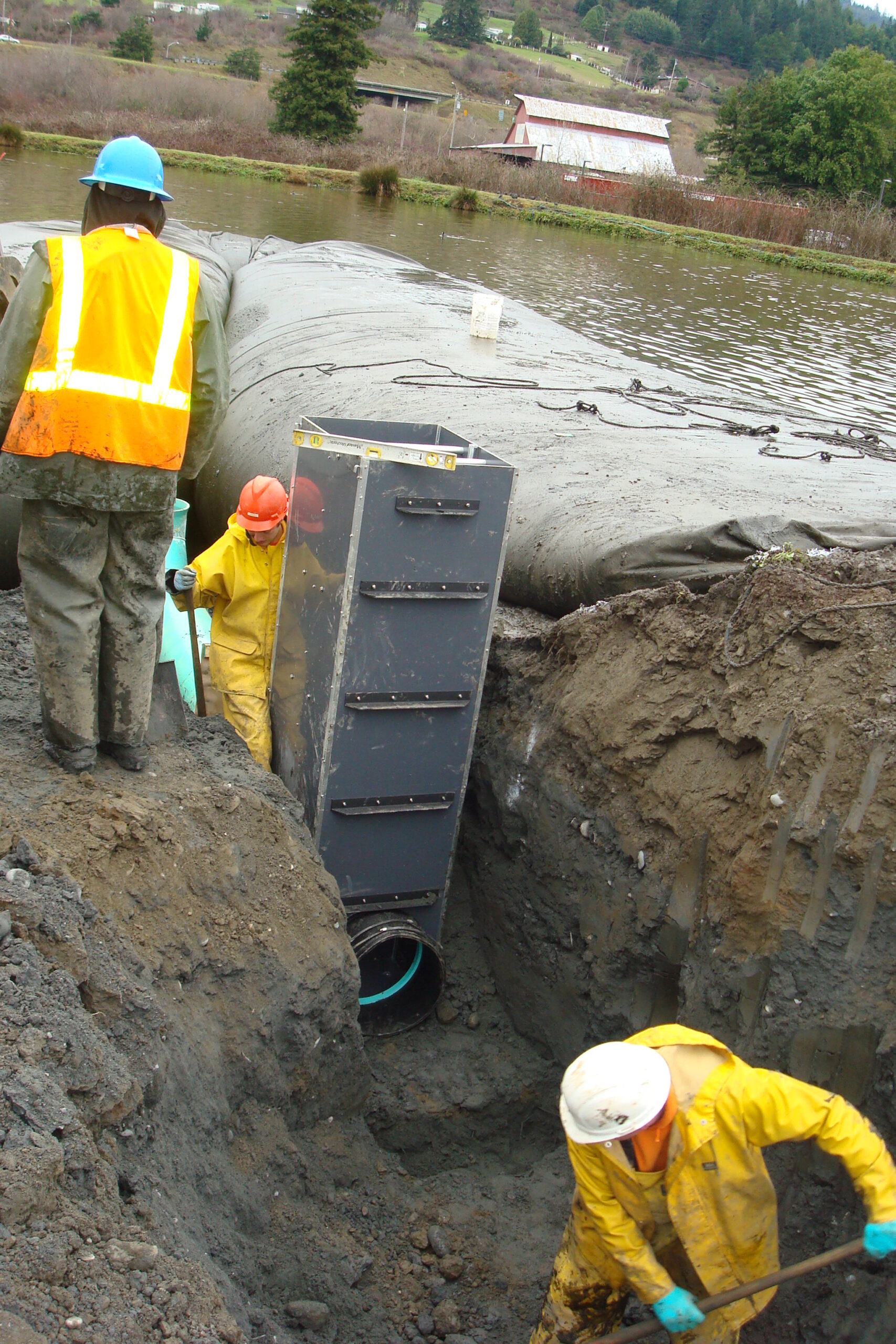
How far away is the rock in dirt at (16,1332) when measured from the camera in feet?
5.45

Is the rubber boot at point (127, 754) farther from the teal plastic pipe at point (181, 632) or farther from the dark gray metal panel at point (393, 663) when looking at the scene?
the dark gray metal panel at point (393, 663)

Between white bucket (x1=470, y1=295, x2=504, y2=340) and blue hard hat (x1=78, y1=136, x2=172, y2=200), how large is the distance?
4973 millimetres

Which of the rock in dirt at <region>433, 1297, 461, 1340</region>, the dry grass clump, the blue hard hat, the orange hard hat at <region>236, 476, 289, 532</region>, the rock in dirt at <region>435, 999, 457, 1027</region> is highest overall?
the dry grass clump

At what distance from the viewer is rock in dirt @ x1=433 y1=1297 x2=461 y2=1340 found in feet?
11.0

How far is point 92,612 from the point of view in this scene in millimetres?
3193

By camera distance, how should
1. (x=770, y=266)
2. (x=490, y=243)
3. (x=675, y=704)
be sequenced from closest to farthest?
(x=675, y=704), (x=490, y=243), (x=770, y=266)

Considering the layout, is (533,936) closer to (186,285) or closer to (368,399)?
(186,285)

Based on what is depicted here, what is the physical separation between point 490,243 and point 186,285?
53.9ft

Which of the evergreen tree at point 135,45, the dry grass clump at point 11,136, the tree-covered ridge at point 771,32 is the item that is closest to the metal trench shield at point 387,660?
the dry grass clump at point 11,136

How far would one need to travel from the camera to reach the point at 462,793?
4367 mm

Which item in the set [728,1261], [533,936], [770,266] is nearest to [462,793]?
[533,936]

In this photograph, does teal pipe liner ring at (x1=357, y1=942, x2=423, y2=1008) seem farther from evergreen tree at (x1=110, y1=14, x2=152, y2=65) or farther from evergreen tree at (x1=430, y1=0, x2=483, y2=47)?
evergreen tree at (x1=430, y1=0, x2=483, y2=47)

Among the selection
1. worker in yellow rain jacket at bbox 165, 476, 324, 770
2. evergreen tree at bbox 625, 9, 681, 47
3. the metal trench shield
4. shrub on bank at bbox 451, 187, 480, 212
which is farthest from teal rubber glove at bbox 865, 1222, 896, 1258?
evergreen tree at bbox 625, 9, 681, 47

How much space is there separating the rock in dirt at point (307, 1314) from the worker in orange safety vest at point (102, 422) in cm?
179
